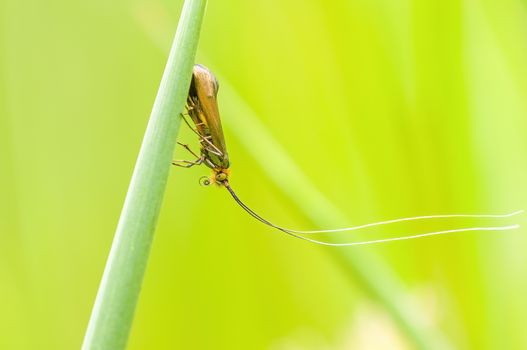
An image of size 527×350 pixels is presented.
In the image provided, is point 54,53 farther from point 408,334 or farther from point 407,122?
point 408,334

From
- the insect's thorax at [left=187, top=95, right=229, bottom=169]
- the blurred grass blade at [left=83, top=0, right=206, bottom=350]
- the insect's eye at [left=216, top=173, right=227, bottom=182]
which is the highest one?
the insect's thorax at [left=187, top=95, right=229, bottom=169]

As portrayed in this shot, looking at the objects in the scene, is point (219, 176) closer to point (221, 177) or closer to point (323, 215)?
point (221, 177)

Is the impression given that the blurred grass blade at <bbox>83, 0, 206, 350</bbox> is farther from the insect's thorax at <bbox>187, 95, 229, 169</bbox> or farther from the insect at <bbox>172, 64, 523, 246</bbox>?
the insect's thorax at <bbox>187, 95, 229, 169</bbox>

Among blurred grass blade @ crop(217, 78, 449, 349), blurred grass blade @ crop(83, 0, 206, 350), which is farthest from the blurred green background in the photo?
blurred grass blade @ crop(83, 0, 206, 350)

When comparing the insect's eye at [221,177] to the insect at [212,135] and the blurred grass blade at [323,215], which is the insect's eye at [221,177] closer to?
the insect at [212,135]

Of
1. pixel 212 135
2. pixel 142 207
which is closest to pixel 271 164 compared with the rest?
pixel 212 135

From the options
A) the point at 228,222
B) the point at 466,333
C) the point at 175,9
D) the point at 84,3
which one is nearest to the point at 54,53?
the point at 84,3
